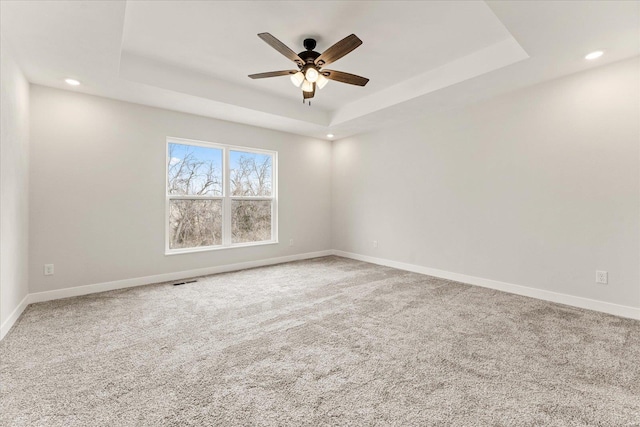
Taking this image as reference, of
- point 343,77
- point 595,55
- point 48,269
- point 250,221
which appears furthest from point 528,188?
point 48,269

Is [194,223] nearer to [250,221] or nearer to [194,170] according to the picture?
[194,170]

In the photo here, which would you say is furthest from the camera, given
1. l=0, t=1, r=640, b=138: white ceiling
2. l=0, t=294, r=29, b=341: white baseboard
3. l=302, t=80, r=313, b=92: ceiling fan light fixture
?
l=302, t=80, r=313, b=92: ceiling fan light fixture

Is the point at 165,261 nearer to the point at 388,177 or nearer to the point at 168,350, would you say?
the point at 168,350

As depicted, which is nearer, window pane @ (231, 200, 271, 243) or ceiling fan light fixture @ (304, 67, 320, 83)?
ceiling fan light fixture @ (304, 67, 320, 83)

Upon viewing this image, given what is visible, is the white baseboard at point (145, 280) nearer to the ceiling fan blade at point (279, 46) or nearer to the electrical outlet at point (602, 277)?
the ceiling fan blade at point (279, 46)

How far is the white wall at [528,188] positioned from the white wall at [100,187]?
119 inches

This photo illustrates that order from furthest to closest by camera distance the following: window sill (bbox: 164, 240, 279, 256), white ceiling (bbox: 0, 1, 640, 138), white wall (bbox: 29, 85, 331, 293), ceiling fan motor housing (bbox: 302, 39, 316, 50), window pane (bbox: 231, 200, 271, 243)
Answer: window pane (bbox: 231, 200, 271, 243)
window sill (bbox: 164, 240, 279, 256)
white wall (bbox: 29, 85, 331, 293)
ceiling fan motor housing (bbox: 302, 39, 316, 50)
white ceiling (bbox: 0, 1, 640, 138)

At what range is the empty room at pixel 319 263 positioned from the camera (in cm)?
181

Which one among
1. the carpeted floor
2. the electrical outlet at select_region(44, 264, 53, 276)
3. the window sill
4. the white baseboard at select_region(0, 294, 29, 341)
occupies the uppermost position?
the window sill

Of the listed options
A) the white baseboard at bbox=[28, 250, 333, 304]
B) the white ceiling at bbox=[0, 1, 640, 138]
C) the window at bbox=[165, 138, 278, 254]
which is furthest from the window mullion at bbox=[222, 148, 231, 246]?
the white ceiling at bbox=[0, 1, 640, 138]

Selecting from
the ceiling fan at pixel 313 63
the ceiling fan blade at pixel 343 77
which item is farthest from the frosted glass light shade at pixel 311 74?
the ceiling fan blade at pixel 343 77

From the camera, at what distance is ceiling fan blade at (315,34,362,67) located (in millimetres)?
2301

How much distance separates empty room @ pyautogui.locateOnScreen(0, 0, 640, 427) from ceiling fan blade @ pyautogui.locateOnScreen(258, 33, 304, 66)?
15 millimetres

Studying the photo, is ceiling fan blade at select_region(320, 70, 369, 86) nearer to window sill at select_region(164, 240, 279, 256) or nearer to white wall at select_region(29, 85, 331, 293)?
white wall at select_region(29, 85, 331, 293)
